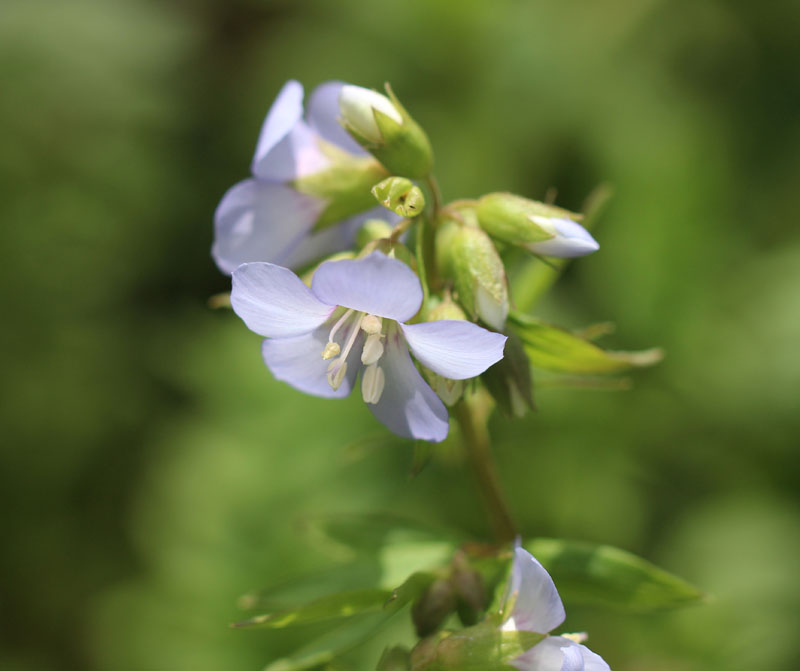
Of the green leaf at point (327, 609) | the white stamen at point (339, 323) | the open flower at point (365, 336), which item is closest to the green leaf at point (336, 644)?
the green leaf at point (327, 609)

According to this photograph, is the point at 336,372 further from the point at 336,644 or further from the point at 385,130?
the point at 336,644

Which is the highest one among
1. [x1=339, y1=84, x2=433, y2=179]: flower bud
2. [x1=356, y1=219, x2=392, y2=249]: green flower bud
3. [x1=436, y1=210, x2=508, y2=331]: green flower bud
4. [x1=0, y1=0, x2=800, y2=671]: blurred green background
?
[x1=339, y1=84, x2=433, y2=179]: flower bud

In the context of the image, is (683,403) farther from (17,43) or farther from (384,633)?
(17,43)

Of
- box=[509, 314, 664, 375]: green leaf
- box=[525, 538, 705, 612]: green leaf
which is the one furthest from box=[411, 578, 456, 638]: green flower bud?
box=[509, 314, 664, 375]: green leaf

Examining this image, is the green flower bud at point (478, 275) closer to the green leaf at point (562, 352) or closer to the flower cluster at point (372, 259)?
the flower cluster at point (372, 259)

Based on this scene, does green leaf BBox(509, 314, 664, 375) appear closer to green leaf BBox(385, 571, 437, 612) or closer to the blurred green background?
green leaf BBox(385, 571, 437, 612)

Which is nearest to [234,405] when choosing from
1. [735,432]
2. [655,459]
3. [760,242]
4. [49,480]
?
[49,480]
